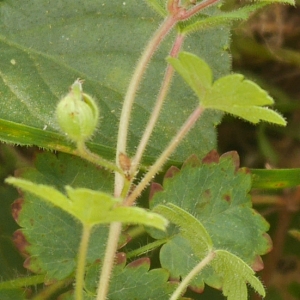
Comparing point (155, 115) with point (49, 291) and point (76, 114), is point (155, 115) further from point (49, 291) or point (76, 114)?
point (49, 291)

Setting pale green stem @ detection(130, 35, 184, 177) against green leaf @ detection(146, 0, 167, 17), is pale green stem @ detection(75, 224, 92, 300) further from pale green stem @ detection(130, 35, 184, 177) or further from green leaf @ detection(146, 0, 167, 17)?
green leaf @ detection(146, 0, 167, 17)

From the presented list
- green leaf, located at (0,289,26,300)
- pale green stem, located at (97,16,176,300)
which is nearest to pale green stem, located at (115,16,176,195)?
pale green stem, located at (97,16,176,300)

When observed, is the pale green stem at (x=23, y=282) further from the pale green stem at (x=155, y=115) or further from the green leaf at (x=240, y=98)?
the green leaf at (x=240, y=98)

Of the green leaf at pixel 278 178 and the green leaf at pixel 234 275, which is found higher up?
the green leaf at pixel 278 178

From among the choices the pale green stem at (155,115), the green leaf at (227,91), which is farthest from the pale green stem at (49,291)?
the green leaf at (227,91)

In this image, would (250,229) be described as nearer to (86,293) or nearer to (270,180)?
(270,180)

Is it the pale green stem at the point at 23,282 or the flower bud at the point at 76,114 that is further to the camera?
the pale green stem at the point at 23,282

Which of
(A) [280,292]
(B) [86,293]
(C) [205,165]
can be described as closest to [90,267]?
(B) [86,293]
